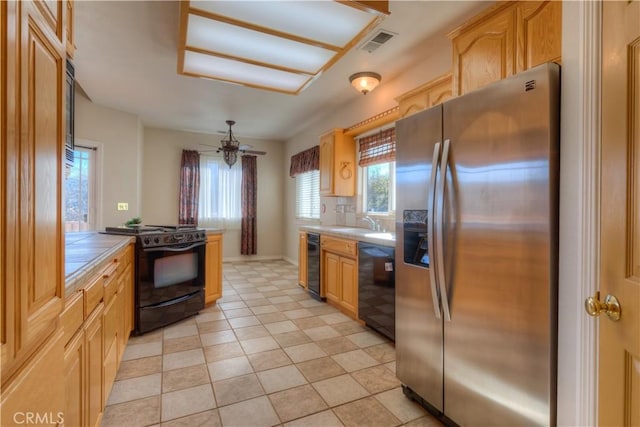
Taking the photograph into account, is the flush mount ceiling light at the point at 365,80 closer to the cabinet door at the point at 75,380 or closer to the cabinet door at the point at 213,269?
the cabinet door at the point at 213,269

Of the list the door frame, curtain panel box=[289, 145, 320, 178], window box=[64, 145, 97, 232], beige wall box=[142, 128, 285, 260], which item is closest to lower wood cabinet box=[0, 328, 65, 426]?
the door frame

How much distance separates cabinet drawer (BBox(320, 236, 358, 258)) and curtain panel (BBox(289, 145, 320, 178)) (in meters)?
1.83

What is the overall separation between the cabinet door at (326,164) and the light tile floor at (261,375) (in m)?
1.81

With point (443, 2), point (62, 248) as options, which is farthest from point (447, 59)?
point (62, 248)

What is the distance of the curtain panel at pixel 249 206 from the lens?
6.63 m

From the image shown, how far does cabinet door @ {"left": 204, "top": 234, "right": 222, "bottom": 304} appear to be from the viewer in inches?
143

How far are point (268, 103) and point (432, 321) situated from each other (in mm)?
3846

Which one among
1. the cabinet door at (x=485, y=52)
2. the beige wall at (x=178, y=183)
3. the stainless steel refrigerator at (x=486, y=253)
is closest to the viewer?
the stainless steel refrigerator at (x=486, y=253)

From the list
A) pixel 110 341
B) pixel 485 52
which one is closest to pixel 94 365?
pixel 110 341

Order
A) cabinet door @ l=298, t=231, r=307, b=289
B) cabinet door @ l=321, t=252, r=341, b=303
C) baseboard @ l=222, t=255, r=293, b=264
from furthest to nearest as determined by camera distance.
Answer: baseboard @ l=222, t=255, r=293, b=264 → cabinet door @ l=298, t=231, r=307, b=289 → cabinet door @ l=321, t=252, r=341, b=303

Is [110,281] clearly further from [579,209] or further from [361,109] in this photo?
[361,109]

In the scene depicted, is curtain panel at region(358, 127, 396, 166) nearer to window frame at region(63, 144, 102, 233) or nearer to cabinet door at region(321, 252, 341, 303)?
cabinet door at region(321, 252, 341, 303)

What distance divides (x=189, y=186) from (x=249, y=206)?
50.0 inches

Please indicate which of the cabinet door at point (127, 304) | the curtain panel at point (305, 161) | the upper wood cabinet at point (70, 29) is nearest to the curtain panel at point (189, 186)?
the curtain panel at point (305, 161)
